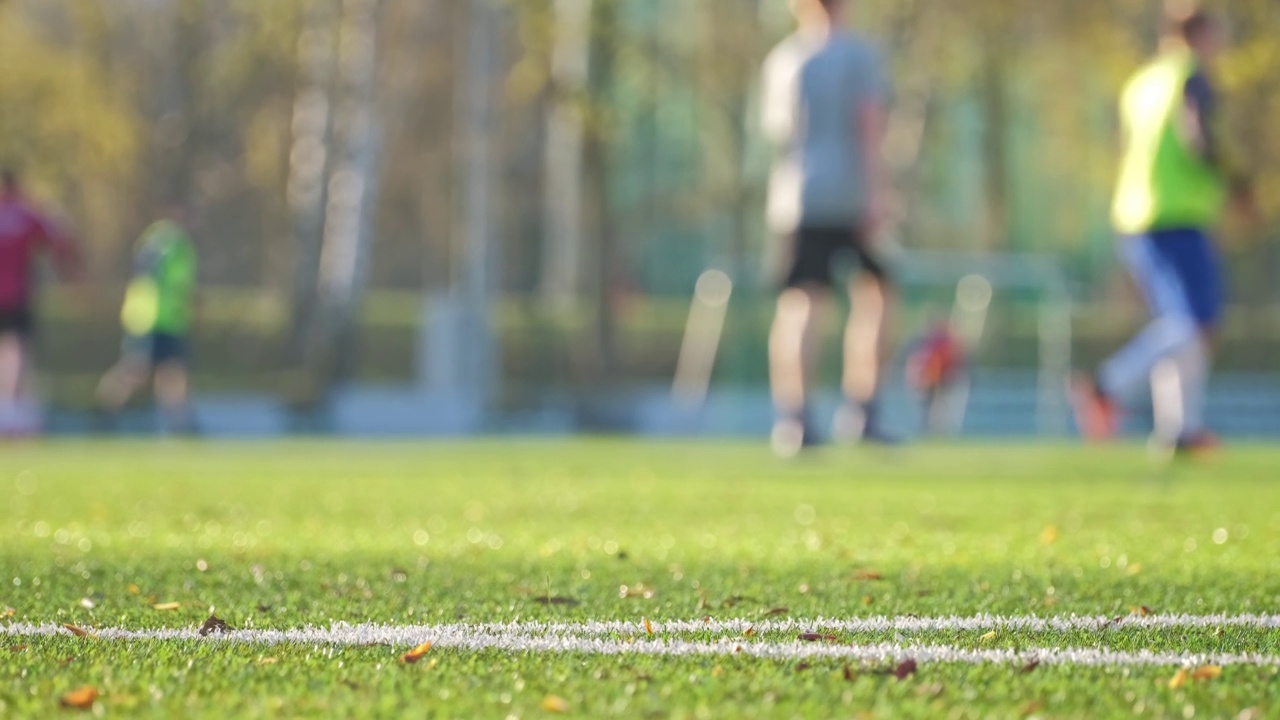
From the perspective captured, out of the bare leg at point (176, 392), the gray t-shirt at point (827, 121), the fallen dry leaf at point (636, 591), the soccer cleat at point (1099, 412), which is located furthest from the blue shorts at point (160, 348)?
the fallen dry leaf at point (636, 591)

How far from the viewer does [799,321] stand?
11359mm

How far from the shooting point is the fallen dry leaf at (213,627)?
13.8 feet

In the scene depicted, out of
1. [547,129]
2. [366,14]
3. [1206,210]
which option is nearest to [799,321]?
[1206,210]

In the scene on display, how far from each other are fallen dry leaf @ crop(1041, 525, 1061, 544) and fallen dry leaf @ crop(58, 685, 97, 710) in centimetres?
367

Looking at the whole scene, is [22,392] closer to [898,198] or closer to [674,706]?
[674,706]

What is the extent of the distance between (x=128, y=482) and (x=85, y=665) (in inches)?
272

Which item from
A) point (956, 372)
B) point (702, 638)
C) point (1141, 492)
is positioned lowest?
point (956, 372)

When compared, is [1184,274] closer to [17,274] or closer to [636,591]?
[636,591]

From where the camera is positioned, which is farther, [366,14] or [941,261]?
[366,14]

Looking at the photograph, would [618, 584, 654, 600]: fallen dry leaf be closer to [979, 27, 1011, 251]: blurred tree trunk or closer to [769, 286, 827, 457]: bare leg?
[769, 286, 827, 457]: bare leg

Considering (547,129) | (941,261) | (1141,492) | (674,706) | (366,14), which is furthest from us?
(547,129)

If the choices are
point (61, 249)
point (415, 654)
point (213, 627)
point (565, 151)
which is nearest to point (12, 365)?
point (61, 249)

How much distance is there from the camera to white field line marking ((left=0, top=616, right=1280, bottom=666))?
12.5ft

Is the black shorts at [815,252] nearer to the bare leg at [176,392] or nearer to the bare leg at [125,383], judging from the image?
the bare leg at [125,383]
